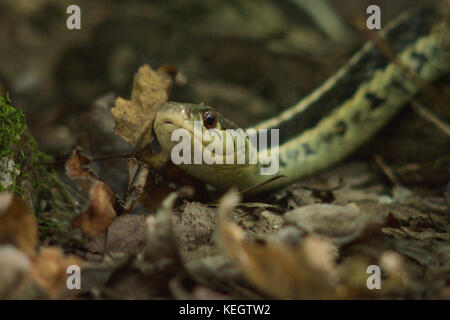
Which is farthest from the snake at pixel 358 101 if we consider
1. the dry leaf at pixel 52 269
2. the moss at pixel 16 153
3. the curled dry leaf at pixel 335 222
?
the dry leaf at pixel 52 269

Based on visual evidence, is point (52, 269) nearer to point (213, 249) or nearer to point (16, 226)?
point (16, 226)

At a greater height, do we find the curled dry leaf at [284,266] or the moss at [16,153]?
the moss at [16,153]

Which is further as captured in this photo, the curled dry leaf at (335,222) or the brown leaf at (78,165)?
the brown leaf at (78,165)

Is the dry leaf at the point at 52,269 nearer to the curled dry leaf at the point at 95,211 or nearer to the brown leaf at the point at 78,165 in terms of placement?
the curled dry leaf at the point at 95,211

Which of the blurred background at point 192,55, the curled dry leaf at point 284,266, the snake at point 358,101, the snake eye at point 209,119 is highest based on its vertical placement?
the blurred background at point 192,55

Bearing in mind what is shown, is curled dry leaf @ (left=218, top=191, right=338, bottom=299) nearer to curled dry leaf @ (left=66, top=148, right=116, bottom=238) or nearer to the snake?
curled dry leaf @ (left=66, top=148, right=116, bottom=238)

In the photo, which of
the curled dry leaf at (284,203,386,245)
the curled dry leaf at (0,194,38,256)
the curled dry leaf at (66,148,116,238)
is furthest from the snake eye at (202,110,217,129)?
the curled dry leaf at (0,194,38,256)

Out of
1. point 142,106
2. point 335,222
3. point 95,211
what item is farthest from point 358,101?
point 95,211

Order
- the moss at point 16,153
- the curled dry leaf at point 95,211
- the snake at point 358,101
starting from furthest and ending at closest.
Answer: the snake at point 358,101
the moss at point 16,153
the curled dry leaf at point 95,211

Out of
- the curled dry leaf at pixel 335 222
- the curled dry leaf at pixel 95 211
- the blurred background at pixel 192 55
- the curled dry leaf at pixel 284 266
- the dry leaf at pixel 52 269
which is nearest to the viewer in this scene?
the curled dry leaf at pixel 284 266
